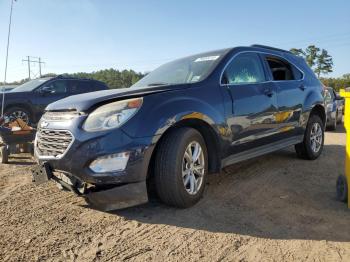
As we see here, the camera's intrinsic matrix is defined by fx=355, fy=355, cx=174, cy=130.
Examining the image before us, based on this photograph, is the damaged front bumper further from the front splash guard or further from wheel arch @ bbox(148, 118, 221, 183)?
wheel arch @ bbox(148, 118, 221, 183)

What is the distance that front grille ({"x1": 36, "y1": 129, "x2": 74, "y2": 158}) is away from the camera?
10.7 ft

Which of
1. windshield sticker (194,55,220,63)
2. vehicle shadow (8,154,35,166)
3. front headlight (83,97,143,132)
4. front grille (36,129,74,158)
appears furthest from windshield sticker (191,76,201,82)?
vehicle shadow (8,154,35,166)

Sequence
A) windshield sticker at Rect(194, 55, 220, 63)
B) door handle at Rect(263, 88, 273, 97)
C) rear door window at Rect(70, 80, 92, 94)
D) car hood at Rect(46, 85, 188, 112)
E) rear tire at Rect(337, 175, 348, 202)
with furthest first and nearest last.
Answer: rear door window at Rect(70, 80, 92, 94)
door handle at Rect(263, 88, 273, 97)
windshield sticker at Rect(194, 55, 220, 63)
rear tire at Rect(337, 175, 348, 202)
car hood at Rect(46, 85, 188, 112)

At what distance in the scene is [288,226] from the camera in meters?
3.23

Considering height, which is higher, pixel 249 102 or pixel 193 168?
pixel 249 102

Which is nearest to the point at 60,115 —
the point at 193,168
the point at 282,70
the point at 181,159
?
the point at 181,159

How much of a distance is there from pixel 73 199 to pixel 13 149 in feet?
10.3

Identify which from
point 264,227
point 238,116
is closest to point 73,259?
point 264,227

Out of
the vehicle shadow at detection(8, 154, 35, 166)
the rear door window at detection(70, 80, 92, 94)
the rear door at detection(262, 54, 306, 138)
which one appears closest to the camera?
the rear door at detection(262, 54, 306, 138)

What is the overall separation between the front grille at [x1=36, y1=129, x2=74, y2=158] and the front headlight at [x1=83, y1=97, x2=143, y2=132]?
222mm

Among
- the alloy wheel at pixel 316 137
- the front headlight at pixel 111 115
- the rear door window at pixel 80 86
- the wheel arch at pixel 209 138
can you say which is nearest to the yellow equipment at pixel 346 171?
the wheel arch at pixel 209 138

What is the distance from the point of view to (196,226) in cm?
324

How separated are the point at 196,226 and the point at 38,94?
8675mm

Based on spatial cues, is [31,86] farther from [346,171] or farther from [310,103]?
[346,171]
